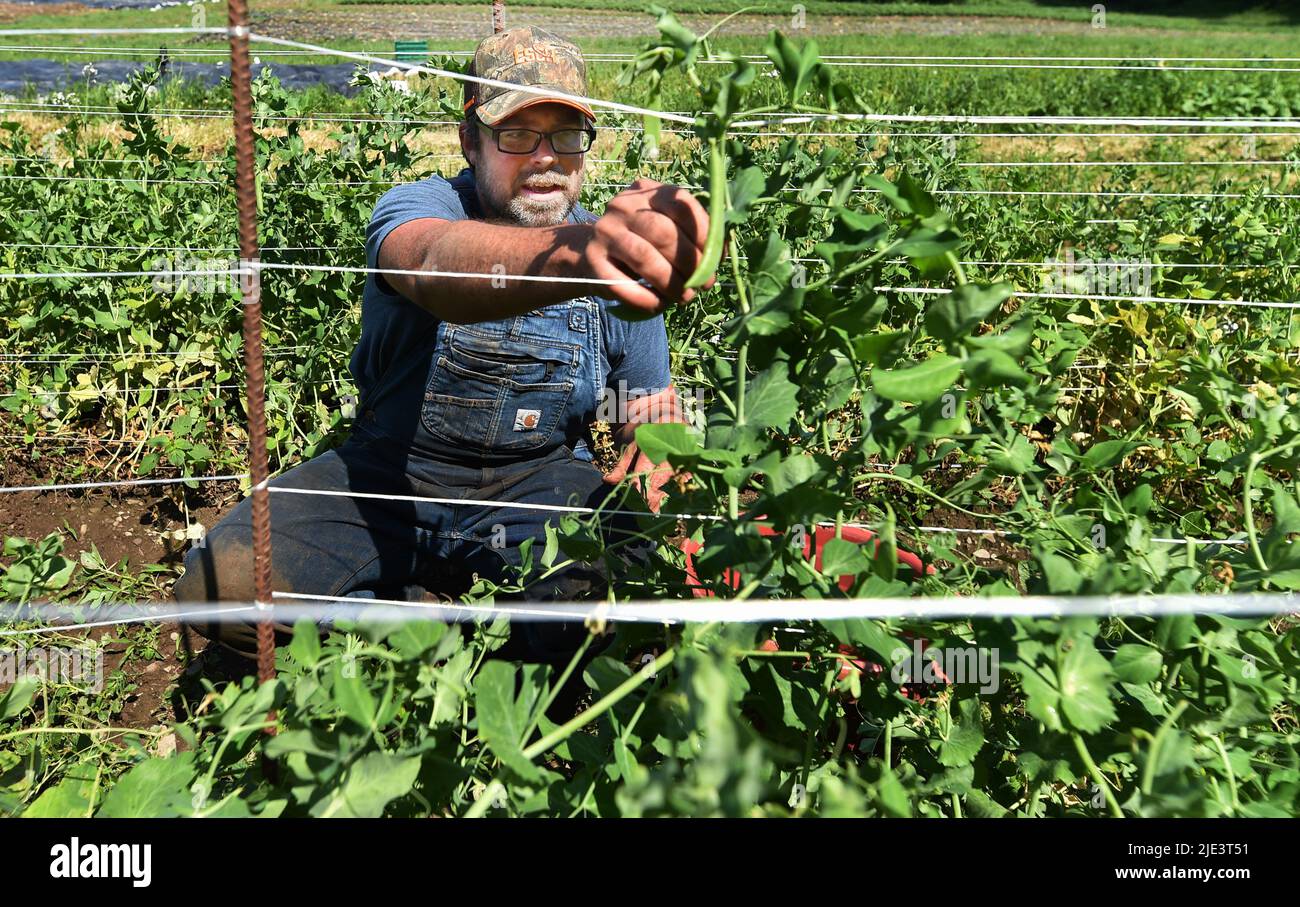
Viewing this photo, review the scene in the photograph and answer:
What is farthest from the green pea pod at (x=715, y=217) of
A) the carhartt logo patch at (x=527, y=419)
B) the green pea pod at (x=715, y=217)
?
the carhartt logo patch at (x=527, y=419)

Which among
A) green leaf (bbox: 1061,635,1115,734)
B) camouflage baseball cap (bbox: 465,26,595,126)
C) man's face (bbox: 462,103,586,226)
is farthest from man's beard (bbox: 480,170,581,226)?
green leaf (bbox: 1061,635,1115,734)

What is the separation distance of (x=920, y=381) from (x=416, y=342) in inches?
53.0

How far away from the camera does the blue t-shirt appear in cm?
187

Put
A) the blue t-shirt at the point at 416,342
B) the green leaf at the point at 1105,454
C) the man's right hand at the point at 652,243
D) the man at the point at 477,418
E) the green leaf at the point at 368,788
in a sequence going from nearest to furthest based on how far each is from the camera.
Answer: the green leaf at the point at 368,788 → the man's right hand at the point at 652,243 → the green leaf at the point at 1105,454 → the blue t-shirt at the point at 416,342 → the man at the point at 477,418

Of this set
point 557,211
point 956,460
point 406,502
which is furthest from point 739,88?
point 956,460

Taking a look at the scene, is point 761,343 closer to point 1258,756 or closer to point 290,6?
point 1258,756

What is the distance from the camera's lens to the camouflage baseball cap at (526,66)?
6.60 ft

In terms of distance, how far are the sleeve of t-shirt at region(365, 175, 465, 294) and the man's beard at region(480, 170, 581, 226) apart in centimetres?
9

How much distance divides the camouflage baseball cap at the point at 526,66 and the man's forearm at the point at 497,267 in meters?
0.58

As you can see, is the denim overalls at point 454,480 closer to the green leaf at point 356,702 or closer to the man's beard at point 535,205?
the man's beard at point 535,205

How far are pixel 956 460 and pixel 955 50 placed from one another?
15406mm

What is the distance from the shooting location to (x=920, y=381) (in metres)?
0.96

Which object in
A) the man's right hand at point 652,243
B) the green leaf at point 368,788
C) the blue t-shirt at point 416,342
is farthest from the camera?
the blue t-shirt at point 416,342
